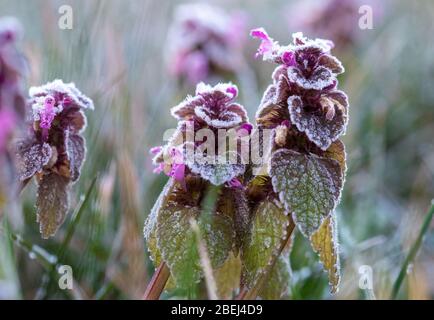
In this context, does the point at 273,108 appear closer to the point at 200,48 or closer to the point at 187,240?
the point at 187,240

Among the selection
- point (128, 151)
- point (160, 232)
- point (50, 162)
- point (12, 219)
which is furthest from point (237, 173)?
point (128, 151)

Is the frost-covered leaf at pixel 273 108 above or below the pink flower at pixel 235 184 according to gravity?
above

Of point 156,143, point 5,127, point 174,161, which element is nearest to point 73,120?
point 174,161

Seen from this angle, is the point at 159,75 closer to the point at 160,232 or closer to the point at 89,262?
the point at 89,262

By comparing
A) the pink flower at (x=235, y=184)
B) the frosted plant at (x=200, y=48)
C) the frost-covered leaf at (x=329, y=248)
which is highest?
the frosted plant at (x=200, y=48)

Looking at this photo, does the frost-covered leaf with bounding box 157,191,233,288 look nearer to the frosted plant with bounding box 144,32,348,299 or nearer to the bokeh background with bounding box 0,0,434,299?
the frosted plant with bounding box 144,32,348,299

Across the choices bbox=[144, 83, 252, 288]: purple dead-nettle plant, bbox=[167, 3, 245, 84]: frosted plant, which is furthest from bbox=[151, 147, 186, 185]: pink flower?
bbox=[167, 3, 245, 84]: frosted plant

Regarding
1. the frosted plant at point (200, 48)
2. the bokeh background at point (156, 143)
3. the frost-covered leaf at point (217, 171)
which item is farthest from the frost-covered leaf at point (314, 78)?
the frosted plant at point (200, 48)

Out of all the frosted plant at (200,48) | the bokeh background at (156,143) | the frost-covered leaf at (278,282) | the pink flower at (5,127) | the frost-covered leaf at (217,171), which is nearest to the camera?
the pink flower at (5,127)

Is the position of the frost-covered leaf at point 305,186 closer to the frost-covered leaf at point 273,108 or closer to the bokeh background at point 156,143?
the frost-covered leaf at point 273,108
